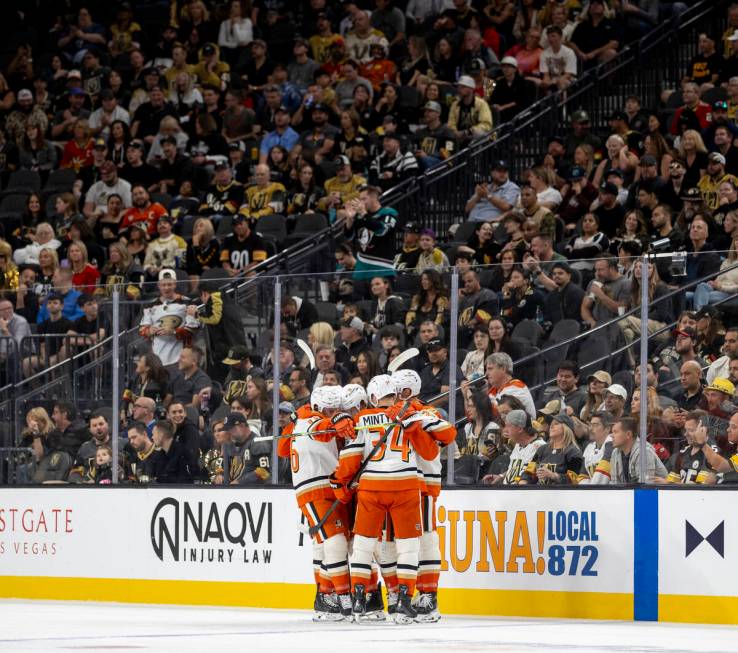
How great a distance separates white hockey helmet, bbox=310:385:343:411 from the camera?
1067 cm

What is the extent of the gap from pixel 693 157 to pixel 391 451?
5732 millimetres

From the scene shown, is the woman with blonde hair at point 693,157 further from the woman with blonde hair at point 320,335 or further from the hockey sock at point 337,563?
the hockey sock at point 337,563

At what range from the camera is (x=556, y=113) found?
1728 cm

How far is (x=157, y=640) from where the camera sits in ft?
29.7

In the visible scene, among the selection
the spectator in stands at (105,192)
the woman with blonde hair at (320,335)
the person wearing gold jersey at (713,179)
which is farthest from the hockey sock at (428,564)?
the spectator in stands at (105,192)

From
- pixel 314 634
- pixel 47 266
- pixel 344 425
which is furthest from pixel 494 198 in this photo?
pixel 314 634

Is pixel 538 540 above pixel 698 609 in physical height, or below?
above

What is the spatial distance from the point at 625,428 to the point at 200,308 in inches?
139

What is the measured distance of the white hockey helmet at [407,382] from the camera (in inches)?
409

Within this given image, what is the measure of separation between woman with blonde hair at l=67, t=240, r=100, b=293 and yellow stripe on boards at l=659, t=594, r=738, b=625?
790 cm

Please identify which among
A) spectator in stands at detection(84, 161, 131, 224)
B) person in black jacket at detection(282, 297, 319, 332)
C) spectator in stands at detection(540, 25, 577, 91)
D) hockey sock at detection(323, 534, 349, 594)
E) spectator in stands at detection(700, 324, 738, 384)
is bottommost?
hockey sock at detection(323, 534, 349, 594)

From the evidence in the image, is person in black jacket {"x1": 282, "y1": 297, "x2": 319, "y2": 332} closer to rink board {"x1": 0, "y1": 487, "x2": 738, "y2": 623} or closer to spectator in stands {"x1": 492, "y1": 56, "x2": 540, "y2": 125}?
rink board {"x1": 0, "y1": 487, "x2": 738, "y2": 623}

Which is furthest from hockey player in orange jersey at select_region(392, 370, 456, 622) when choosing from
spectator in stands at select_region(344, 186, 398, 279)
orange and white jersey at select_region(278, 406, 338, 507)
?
spectator in stands at select_region(344, 186, 398, 279)

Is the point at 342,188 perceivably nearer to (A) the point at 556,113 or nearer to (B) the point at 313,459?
(A) the point at 556,113
